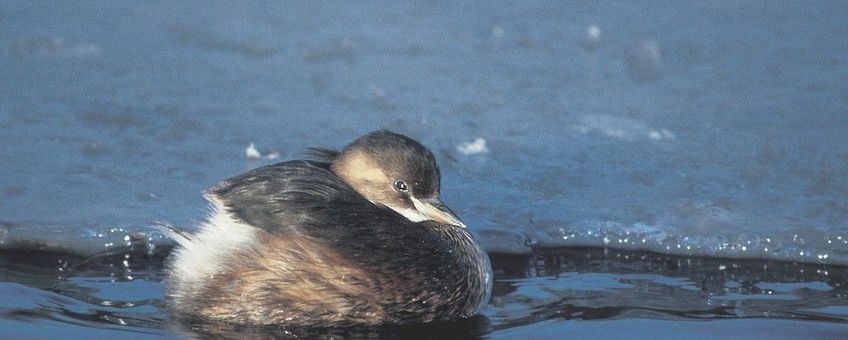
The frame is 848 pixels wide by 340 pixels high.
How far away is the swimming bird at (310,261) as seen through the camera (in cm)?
436

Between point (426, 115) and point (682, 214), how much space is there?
1671mm

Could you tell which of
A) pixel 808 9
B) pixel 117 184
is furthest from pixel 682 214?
pixel 808 9

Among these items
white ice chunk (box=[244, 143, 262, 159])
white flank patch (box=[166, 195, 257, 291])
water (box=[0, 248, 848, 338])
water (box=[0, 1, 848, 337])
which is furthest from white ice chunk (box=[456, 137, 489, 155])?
white flank patch (box=[166, 195, 257, 291])

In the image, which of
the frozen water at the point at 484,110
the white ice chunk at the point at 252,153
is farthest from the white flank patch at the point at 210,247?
the white ice chunk at the point at 252,153

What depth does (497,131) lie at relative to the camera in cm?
663

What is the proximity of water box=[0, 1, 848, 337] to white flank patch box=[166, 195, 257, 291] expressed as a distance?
0.18 meters

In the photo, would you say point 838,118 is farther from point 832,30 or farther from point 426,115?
point 426,115

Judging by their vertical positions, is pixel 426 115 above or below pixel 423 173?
above

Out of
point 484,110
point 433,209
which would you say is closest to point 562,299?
point 433,209

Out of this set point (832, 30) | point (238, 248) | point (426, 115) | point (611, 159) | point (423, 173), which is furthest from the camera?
point (832, 30)

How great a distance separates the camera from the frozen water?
555cm

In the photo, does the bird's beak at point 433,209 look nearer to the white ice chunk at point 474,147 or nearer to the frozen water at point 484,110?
the frozen water at point 484,110

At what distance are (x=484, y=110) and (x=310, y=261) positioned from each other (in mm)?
2722

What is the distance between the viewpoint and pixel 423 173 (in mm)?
4738
